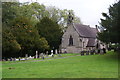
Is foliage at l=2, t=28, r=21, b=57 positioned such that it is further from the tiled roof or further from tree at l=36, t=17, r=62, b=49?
the tiled roof

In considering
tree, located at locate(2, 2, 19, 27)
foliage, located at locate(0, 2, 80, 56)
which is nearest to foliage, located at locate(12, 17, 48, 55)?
foliage, located at locate(0, 2, 80, 56)

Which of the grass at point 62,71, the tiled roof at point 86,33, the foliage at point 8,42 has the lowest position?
the grass at point 62,71

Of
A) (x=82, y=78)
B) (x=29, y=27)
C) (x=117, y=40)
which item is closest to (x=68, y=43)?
(x=29, y=27)

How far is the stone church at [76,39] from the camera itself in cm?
5831

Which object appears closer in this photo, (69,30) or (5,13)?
(5,13)

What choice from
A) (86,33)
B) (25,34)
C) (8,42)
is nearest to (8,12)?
(25,34)

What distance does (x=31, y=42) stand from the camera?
4147 cm

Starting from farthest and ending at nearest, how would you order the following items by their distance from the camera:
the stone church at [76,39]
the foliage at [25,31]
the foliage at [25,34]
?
1. the stone church at [76,39]
2. the foliage at [25,34]
3. the foliage at [25,31]

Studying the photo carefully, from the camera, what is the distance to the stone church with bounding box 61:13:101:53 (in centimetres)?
5831

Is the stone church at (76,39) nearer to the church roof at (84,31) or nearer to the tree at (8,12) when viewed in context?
the church roof at (84,31)

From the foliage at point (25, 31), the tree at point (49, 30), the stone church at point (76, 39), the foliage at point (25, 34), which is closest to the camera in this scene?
the foliage at point (25, 31)

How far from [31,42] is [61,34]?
71.2ft

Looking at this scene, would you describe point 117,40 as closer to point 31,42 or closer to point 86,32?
point 31,42

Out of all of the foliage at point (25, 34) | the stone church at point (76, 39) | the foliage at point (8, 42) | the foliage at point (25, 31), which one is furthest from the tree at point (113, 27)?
the stone church at point (76, 39)
